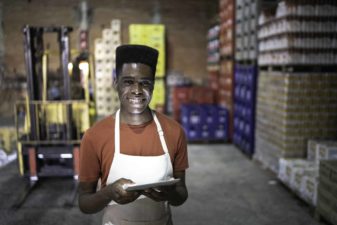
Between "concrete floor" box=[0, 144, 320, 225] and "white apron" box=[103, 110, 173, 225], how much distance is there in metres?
3.19

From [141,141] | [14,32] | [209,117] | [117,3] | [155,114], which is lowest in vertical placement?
[209,117]

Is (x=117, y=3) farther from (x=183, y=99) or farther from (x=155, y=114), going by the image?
(x=155, y=114)

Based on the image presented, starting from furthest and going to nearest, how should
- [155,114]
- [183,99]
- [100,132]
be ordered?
1. [183,99]
2. [155,114]
3. [100,132]

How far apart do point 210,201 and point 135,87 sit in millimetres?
4335

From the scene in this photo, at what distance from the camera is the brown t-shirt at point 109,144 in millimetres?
2031

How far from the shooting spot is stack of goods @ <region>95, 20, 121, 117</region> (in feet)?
45.8

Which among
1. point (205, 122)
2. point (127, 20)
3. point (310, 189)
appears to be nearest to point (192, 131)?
point (205, 122)

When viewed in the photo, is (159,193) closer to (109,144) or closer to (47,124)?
(109,144)

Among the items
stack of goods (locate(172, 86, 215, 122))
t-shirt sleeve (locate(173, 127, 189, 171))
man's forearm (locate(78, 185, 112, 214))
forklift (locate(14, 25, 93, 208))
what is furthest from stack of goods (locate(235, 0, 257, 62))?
man's forearm (locate(78, 185, 112, 214))

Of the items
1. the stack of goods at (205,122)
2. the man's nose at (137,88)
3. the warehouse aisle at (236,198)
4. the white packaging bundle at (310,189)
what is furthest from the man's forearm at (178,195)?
the stack of goods at (205,122)

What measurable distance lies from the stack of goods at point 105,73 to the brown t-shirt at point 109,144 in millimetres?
12005

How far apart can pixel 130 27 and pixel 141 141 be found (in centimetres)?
1218

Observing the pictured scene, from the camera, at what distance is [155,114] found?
219 centimetres

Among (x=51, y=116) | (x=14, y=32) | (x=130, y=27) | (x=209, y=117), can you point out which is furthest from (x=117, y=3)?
(x=51, y=116)
